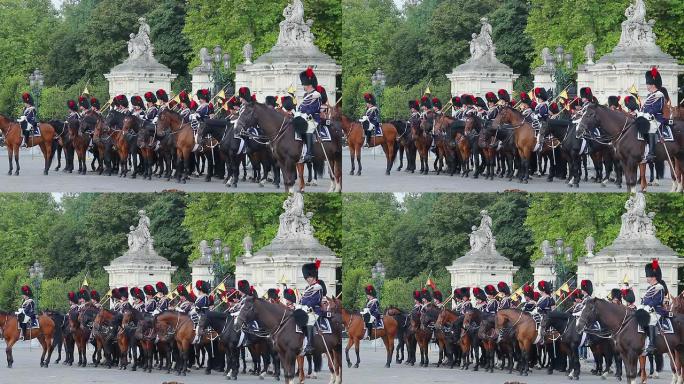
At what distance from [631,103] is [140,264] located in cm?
1070

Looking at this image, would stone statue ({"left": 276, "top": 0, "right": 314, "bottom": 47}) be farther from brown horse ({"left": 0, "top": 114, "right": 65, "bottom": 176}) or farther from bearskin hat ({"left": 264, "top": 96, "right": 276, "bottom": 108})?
brown horse ({"left": 0, "top": 114, "right": 65, "bottom": 176})

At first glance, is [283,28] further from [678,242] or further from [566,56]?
[678,242]

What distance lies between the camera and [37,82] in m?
41.3

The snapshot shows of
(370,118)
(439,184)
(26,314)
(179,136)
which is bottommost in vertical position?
(26,314)

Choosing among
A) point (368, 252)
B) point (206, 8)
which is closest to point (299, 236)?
point (368, 252)

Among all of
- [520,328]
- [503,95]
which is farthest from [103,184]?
[520,328]

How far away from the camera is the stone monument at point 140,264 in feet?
138

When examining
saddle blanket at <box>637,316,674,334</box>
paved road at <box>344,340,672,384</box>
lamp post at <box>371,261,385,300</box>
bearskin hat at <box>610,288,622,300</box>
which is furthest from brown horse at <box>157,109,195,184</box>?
saddle blanket at <box>637,316,674,334</box>

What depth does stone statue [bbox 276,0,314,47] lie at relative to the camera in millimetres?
39625

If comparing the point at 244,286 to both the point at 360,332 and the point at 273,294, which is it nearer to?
the point at 273,294

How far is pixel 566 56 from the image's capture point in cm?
4088

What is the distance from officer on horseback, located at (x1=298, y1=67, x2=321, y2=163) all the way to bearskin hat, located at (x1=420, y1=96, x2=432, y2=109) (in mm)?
3436

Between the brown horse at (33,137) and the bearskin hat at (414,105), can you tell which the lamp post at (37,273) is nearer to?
the brown horse at (33,137)

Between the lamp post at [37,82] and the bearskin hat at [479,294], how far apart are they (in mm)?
9482
